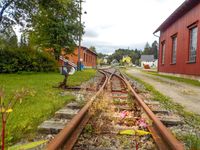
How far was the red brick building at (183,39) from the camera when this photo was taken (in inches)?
754

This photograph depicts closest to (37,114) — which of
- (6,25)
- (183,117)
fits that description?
(183,117)

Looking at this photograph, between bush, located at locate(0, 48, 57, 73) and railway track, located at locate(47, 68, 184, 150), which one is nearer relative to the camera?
railway track, located at locate(47, 68, 184, 150)

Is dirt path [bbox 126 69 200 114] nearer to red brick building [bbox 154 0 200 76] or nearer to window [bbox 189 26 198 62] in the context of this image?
red brick building [bbox 154 0 200 76]

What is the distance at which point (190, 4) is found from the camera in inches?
790

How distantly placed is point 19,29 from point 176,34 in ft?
40.2

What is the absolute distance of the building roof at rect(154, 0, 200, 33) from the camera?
19750mm

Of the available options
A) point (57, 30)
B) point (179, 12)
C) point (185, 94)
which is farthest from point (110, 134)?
point (57, 30)

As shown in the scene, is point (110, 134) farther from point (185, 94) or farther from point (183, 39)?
point (183, 39)

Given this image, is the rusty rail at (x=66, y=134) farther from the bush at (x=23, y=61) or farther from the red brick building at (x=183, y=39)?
the bush at (x=23, y=61)

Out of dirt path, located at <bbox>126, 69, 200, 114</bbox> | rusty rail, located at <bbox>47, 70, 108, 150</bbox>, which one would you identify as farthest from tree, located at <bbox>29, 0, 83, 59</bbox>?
rusty rail, located at <bbox>47, 70, 108, 150</bbox>

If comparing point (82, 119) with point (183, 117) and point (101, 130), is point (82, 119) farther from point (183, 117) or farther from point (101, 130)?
point (183, 117)

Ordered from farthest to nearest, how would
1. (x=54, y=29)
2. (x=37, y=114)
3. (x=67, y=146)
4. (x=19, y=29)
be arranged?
(x=54, y=29)
(x=19, y=29)
(x=37, y=114)
(x=67, y=146)

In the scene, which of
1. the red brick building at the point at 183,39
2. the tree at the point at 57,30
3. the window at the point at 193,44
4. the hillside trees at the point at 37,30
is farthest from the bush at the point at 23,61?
the window at the point at 193,44

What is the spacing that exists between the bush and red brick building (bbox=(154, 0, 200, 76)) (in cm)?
981
